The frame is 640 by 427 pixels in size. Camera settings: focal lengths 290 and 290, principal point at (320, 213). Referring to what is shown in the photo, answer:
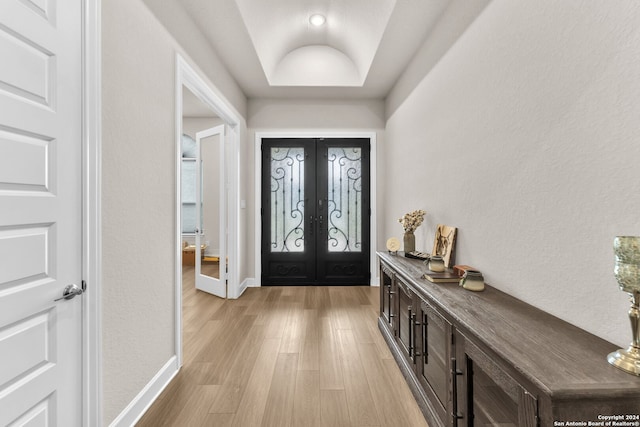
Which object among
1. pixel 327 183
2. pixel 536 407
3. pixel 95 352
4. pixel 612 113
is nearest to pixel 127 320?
pixel 95 352

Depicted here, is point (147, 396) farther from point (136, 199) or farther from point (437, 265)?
point (437, 265)

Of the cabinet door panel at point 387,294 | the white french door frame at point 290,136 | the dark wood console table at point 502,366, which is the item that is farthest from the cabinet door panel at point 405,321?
the white french door frame at point 290,136

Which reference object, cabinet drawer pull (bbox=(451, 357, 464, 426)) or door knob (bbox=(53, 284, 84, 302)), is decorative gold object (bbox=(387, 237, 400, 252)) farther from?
door knob (bbox=(53, 284, 84, 302))

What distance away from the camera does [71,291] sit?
123 centimetres

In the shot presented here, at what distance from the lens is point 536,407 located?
85 centimetres

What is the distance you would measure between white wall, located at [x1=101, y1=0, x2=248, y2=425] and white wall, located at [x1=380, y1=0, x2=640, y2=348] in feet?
6.88

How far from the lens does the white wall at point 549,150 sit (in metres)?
1.03

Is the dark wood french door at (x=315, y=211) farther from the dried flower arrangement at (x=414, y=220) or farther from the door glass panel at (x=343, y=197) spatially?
the dried flower arrangement at (x=414, y=220)

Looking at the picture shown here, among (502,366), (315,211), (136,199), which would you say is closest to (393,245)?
(315,211)

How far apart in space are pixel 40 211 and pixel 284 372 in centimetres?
177

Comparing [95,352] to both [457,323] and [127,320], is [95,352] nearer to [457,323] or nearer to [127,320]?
[127,320]

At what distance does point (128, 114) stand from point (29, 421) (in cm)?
143

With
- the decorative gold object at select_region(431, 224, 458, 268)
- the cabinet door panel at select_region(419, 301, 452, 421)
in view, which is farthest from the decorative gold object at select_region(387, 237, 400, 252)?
the cabinet door panel at select_region(419, 301, 452, 421)

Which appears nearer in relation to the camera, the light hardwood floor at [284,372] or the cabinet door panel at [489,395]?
the cabinet door panel at [489,395]
